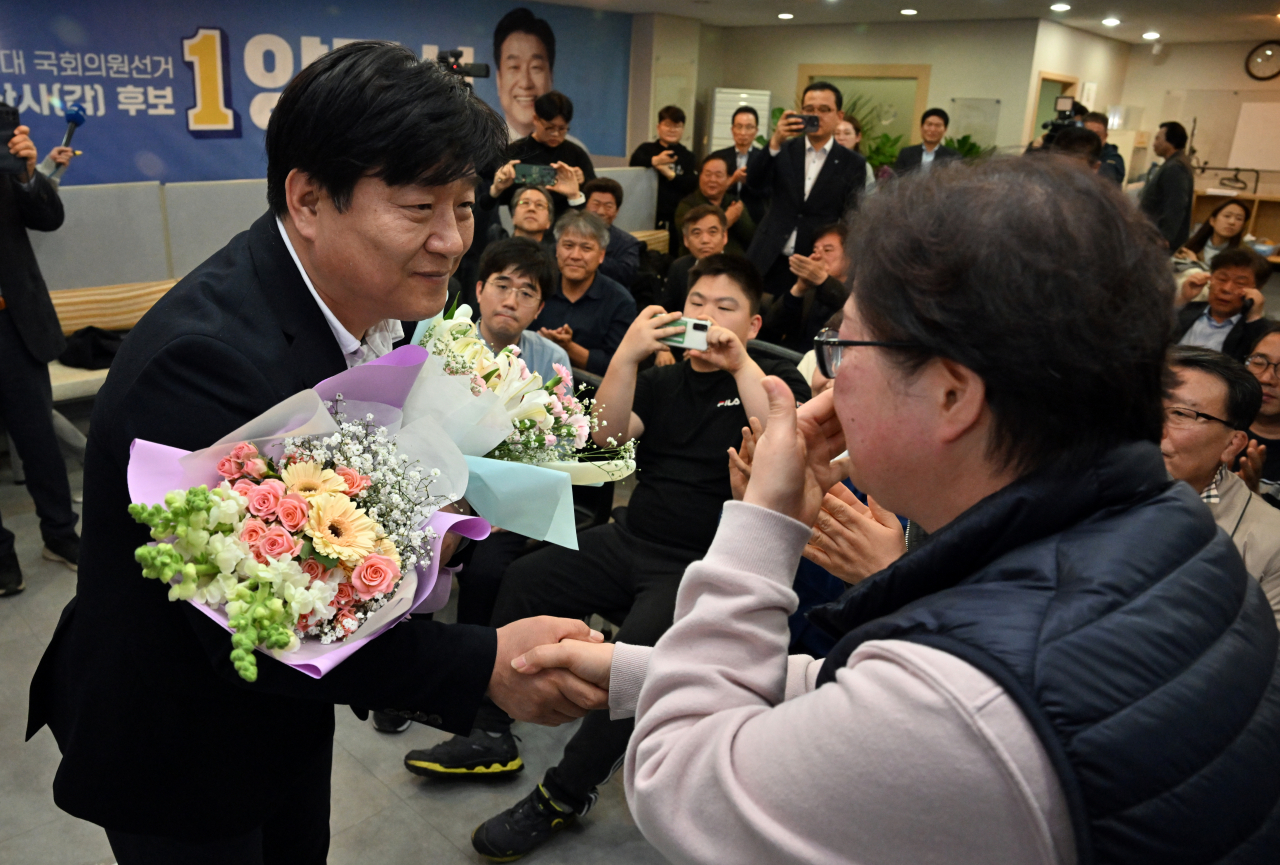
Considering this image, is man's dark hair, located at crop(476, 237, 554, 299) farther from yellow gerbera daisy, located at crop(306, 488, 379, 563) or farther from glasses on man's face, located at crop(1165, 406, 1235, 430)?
yellow gerbera daisy, located at crop(306, 488, 379, 563)

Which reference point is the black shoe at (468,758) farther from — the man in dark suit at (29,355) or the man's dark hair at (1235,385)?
the man's dark hair at (1235,385)

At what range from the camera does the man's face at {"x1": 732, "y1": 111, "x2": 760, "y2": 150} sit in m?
7.29

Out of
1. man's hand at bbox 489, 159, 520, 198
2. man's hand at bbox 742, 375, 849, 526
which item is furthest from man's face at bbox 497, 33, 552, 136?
man's hand at bbox 742, 375, 849, 526

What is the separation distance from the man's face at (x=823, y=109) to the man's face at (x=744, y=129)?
2.03 metres

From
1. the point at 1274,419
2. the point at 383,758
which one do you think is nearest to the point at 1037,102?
the point at 1274,419

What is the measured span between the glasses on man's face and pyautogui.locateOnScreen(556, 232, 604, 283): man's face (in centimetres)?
248

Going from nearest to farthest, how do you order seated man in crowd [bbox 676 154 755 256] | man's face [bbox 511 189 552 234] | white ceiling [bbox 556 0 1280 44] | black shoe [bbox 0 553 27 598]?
black shoe [bbox 0 553 27 598]
man's face [bbox 511 189 552 234]
seated man in crowd [bbox 676 154 755 256]
white ceiling [bbox 556 0 1280 44]

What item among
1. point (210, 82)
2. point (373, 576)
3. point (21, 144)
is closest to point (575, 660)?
point (373, 576)

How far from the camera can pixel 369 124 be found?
42.6 inches

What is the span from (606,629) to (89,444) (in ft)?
7.48

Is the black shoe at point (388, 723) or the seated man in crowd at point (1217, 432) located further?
the black shoe at point (388, 723)

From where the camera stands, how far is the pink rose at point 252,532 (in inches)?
38.8

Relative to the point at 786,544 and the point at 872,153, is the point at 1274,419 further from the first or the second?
the point at 872,153

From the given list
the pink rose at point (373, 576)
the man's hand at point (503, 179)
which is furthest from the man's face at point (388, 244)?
the man's hand at point (503, 179)
